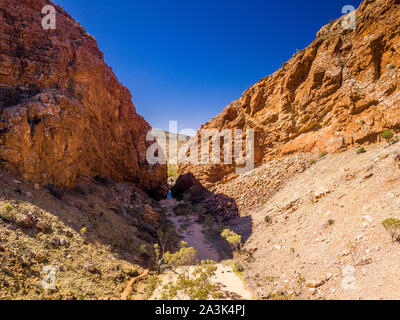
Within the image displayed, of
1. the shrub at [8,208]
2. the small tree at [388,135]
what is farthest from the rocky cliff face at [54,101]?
the small tree at [388,135]

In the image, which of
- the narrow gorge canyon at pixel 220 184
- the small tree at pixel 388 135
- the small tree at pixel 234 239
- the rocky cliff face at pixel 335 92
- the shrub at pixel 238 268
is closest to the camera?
the narrow gorge canyon at pixel 220 184

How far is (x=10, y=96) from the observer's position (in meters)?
12.9

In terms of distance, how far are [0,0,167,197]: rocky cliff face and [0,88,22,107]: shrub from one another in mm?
48

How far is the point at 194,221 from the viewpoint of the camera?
2175 centimetres

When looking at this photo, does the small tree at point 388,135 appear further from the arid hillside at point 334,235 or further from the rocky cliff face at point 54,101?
the rocky cliff face at point 54,101

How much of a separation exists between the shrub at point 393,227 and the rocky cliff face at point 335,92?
409 inches

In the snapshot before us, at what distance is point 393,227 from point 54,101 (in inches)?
799

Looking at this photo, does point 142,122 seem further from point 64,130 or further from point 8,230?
point 8,230

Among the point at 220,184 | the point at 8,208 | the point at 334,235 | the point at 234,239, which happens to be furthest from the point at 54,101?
the point at 220,184

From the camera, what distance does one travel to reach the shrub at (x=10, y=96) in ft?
41.0

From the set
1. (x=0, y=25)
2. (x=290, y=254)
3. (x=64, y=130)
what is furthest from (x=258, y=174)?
(x=0, y=25)

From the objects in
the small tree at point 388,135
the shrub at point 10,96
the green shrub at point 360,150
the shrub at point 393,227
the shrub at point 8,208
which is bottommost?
the shrub at point 393,227

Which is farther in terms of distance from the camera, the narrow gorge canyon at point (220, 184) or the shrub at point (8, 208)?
the shrub at point (8, 208)

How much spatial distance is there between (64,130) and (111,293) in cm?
1182
